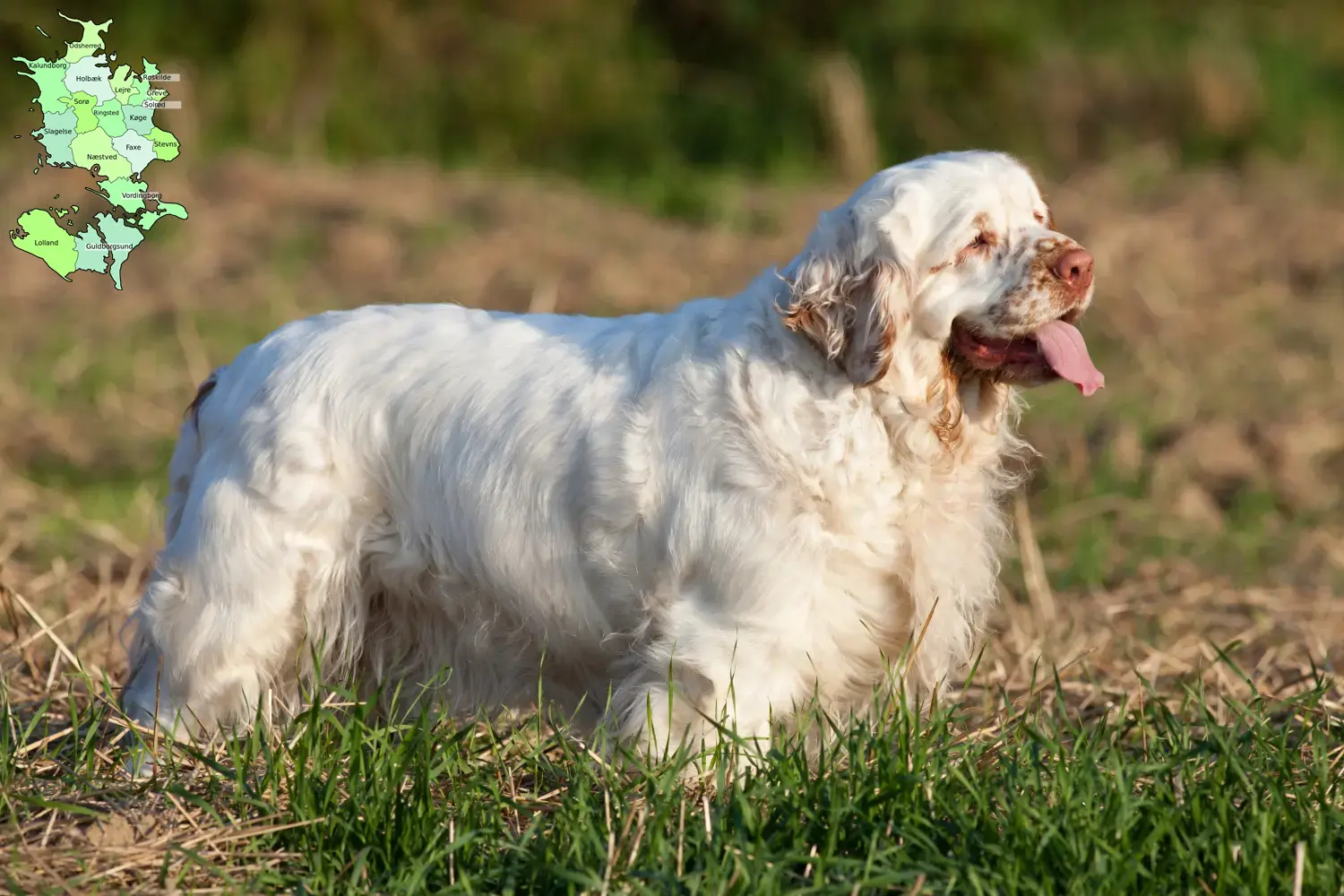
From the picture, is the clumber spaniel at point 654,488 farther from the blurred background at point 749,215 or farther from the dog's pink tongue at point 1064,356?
the blurred background at point 749,215

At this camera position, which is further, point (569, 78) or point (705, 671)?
point (569, 78)

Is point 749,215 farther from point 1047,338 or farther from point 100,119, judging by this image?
point 1047,338

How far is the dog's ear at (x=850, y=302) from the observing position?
3227 millimetres

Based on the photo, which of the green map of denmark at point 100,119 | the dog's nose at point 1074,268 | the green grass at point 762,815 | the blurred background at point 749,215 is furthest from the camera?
the blurred background at point 749,215

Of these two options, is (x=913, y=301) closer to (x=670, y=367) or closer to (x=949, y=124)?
(x=670, y=367)

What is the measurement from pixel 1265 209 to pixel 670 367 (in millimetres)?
8053

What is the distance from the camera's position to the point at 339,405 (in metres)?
3.44

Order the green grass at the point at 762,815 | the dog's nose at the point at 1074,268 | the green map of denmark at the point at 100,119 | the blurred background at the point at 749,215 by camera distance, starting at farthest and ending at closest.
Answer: the blurred background at the point at 749,215, the green map of denmark at the point at 100,119, the dog's nose at the point at 1074,268, the green grass at the point at 762,815

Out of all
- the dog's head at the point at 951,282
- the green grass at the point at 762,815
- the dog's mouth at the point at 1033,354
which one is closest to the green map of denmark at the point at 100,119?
the green grass at the point at 762,815

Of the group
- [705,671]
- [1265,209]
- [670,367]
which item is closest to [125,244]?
[670,367]

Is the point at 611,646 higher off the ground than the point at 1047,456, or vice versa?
the point at 611,646

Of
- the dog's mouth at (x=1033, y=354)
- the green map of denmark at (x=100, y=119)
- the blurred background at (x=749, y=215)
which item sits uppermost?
the green map of denmark at (x=100, y=119)

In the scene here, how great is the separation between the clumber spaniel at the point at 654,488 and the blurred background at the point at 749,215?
916mm

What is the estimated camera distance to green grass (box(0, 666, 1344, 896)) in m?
2.56
